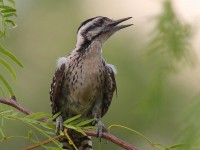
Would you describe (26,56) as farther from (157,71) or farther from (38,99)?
(157,71)

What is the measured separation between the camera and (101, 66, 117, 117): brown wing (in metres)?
4.38

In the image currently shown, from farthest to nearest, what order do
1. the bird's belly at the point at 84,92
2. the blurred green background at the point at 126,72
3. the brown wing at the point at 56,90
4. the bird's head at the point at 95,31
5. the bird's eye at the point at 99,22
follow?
the bird's eye at the point at 99,22 < the bird's head at the point at 95,31 < the bird's belly at the point at 84,92 < the brown wing at the point at 56,90 < the blurred green background at the point at 126,72

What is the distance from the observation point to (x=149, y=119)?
3.97 ft

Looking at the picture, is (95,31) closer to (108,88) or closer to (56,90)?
(108,88)

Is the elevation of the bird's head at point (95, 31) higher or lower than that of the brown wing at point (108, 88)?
higher

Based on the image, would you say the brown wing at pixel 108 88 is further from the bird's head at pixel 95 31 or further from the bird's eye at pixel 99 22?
the bird's eye at pixel 99 22

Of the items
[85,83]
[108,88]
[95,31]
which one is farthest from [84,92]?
[95,31]

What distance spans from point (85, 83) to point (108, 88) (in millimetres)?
210

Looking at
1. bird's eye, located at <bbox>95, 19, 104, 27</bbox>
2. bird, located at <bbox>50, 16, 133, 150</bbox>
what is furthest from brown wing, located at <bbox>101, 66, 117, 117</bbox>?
bird's eye, located at <bbox>95, 19, 104, 27</bbox>

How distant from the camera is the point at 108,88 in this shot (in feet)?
14.5

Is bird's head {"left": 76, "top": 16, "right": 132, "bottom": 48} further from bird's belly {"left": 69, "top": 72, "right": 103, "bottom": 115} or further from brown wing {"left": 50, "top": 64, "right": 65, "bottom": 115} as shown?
brown wing {"left": 50, "top": 64, "right": 65, "bottom": 115}

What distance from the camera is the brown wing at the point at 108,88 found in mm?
4375

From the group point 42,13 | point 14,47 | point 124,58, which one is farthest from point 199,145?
point 42,13

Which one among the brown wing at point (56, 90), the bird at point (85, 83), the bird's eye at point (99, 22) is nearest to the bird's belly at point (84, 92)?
the bird at point (85, 83)
